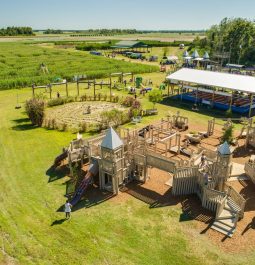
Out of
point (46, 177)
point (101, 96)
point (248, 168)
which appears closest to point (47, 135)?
point (46, 177)

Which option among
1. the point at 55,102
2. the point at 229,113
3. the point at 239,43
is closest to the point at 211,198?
the point at 229,113

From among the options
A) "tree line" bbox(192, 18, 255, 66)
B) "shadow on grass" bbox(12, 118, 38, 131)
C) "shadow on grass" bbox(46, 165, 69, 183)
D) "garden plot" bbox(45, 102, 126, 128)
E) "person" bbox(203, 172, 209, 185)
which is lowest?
"shadow on grass" bbox(46, 165, 69, 183)

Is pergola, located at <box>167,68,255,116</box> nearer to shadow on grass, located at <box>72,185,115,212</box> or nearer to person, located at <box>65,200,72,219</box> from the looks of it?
shadow on grass, located at <box>72,185,115,212</box>

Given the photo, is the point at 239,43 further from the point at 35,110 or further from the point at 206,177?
the point at 206,177

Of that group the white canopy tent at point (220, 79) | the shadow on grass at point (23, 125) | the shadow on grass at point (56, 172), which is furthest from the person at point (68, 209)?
the white canopy tent at point (220, 79)

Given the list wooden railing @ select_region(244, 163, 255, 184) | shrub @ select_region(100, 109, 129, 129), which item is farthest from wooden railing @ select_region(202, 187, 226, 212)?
shrub @ select_region(100, 109, 129, 129)

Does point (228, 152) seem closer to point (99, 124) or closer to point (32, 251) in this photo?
point (32, 251)

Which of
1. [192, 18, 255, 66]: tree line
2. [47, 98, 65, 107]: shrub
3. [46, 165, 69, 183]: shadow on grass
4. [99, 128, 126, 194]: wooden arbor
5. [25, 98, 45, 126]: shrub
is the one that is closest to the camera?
[99, 128, 126, 194]: wooden arbor
